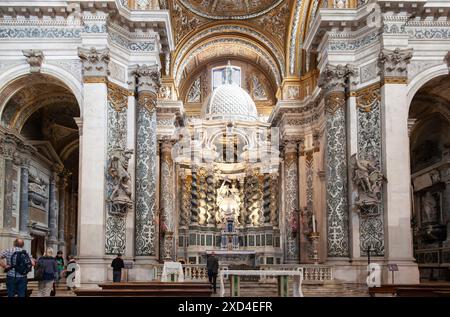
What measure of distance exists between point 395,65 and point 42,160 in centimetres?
1293

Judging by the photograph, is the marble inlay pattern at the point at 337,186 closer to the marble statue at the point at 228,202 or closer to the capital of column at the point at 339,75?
the capital of column at the point at 339,75

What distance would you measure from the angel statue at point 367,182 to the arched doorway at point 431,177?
10.2 feet

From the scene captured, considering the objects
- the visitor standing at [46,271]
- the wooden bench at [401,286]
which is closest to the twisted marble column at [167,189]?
the visitor standing at [46,271]

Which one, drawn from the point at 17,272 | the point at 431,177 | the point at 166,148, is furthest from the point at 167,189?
the point at 17,272

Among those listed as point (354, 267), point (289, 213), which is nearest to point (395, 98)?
point (354, 267)

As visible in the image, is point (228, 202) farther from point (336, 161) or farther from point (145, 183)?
point (145, 183)

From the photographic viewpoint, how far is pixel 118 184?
61.1ft

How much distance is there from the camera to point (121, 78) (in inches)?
778

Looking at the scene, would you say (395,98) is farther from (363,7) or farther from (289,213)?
(289,213)

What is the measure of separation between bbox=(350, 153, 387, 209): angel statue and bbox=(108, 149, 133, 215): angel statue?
6.50 meters

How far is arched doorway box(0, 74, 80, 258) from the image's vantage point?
67.9 ft

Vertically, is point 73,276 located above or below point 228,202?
below
